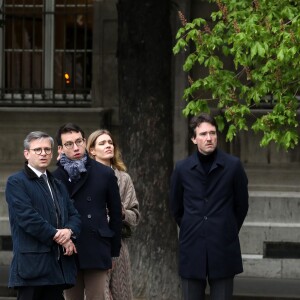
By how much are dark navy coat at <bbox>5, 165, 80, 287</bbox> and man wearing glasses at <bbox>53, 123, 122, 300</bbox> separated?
1.89 ft

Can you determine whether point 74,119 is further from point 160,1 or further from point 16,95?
point 160,1

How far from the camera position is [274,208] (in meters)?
15.7

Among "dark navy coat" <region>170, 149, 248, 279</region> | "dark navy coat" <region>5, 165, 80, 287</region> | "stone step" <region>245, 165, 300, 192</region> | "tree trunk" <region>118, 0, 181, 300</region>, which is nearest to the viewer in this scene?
"dark navy coat" <region>5, 165, 80, 287</region>

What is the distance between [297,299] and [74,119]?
14.7 ft

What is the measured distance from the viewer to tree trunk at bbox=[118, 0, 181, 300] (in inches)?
508

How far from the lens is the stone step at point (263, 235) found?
15.5 m

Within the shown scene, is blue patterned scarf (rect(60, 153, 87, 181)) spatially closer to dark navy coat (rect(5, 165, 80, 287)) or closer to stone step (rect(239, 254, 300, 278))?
dark navy coat (rect(5, 165, 80, 287))

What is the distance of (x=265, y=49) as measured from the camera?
10211 mm

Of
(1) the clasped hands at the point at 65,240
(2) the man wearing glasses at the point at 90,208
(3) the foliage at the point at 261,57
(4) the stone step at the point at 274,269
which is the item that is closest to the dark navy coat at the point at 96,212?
(2) the man wearing glasses at the point at 90,208

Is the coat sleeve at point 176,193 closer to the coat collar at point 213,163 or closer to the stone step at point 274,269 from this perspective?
the coat collar at point 213,163

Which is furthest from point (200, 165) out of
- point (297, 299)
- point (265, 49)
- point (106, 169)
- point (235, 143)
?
point (235, 143)

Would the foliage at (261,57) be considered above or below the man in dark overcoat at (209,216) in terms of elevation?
above

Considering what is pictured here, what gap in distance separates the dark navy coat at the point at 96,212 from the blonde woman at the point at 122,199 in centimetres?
44

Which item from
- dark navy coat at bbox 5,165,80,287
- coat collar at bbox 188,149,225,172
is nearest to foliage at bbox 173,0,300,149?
coat collar at bbox 188,149,225,172
